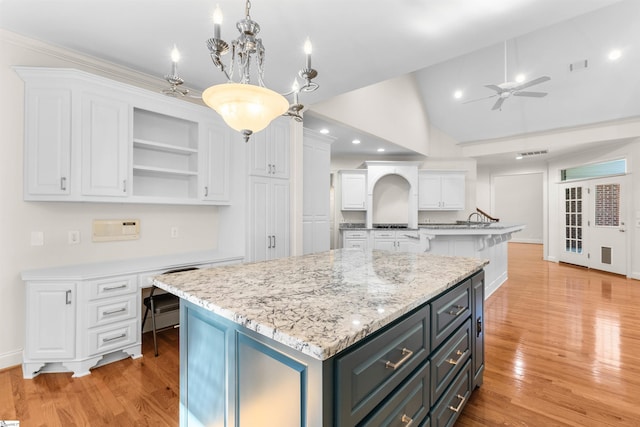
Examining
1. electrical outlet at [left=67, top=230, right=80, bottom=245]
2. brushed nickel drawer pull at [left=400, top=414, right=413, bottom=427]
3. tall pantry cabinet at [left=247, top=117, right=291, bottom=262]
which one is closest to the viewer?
brushed nickel drawer pull at [left=400, top=414, right=413, bottom=427]

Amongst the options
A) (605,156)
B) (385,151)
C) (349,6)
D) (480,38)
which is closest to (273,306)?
(349,6)

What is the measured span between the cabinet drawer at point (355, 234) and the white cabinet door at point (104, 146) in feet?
13.6

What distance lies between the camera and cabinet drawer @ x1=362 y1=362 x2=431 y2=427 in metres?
1.03

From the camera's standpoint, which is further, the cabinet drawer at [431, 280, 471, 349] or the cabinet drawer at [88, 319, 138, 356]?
the cabinet drawer at [88, 319, 138, 356]

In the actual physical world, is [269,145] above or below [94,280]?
above

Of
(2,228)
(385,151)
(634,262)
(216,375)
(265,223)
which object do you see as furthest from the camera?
(385,151)

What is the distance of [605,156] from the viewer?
6004 mm

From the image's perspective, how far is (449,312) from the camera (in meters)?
1.55

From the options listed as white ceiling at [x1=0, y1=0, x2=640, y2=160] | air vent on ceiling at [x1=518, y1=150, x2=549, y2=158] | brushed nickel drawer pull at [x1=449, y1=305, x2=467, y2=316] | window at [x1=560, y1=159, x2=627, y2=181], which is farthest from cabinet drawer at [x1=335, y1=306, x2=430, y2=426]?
window at [x1=560, y1=159, x2=627, y2=181]

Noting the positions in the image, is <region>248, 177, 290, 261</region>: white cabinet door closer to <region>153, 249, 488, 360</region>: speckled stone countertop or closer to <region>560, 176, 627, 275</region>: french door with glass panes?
<region>153, 249, 488, 360</region>: speckled stone countertop

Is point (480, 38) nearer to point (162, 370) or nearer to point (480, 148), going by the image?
point (162, 370)

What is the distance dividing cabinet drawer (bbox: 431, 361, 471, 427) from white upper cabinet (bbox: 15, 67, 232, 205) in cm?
278

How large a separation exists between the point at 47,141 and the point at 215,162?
1384 millimetres

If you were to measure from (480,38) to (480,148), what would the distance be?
538 cm
